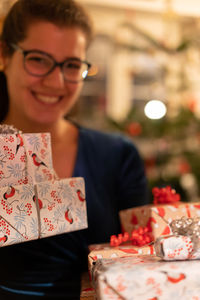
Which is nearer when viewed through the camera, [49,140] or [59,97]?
[49,140]

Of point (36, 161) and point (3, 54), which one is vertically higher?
point (3, 54)

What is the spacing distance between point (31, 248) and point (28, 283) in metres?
0.06

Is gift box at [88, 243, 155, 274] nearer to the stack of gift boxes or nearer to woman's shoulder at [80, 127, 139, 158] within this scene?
the stack of gift boxes

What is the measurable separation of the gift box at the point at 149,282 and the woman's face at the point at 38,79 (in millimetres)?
317

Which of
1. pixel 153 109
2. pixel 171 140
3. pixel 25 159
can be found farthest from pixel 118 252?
pixel 171 140

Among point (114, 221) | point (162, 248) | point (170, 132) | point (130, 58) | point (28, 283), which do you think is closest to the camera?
point (162, 248)

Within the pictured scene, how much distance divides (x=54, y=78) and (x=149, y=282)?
1.26 feet

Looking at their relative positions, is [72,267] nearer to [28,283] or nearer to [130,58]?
[28,283]

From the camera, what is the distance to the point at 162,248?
43 cm

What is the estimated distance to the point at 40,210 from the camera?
491 millimetres

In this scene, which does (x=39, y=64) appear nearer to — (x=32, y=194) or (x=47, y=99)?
(x=47, y=99)

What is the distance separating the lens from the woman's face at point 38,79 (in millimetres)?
626

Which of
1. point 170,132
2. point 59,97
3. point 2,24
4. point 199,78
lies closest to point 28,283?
point 59,97

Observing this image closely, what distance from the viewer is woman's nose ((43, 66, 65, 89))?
0.62m
